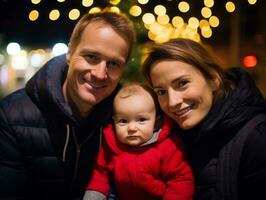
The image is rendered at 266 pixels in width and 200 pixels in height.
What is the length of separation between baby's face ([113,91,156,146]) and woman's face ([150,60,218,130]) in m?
0.14

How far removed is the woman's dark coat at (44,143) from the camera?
6.33 feet

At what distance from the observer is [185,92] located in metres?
1.84

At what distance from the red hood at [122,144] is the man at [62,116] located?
0.29 ft

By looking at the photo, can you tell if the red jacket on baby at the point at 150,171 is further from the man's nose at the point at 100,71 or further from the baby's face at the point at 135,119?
the man's nose at the point at 100,71

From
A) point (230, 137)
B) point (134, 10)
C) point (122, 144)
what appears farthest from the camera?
point (134, 10)

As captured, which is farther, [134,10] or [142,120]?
[134,10]

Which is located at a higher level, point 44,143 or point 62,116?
point 62,116

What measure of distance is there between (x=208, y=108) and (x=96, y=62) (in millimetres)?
622

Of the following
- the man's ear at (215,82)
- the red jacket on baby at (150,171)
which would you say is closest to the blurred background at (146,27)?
the man's ear at (215,82)

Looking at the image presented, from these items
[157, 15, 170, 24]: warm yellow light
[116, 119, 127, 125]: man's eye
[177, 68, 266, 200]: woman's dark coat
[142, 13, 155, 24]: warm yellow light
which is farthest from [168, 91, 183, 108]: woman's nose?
[157, 15, 170, 24]: warm yellow light

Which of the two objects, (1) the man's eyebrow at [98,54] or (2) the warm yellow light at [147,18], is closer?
(1) the man's eyebrow at [98,54]

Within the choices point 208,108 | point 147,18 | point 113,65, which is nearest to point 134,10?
point 147,18

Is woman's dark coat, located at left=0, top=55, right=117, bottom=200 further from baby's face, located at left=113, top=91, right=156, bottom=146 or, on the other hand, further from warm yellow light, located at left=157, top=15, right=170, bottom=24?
warm yellow light, located at left=157, top=15, right=170, bottom=24

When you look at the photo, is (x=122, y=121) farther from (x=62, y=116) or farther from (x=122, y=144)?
(x=62, y=116)
